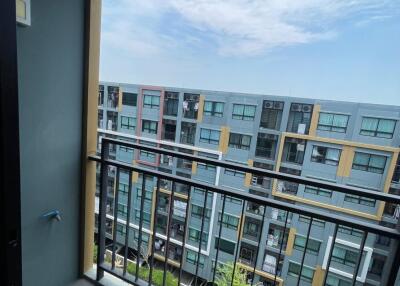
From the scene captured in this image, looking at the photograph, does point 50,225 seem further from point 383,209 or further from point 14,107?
point 383,209

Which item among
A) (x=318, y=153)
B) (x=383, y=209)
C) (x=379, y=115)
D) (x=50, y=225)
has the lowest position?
(x=50, y=225)

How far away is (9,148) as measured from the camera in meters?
0.66

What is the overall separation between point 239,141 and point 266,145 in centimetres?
21

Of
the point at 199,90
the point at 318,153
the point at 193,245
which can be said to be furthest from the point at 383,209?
the point at 193,245

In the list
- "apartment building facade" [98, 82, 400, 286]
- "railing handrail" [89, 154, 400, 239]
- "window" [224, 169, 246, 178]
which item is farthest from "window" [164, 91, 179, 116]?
"window" [224, 169, 246, 178]

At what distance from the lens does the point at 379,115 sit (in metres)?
1.39

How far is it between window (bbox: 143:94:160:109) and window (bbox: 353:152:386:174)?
1439 mm

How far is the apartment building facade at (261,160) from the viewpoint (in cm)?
130

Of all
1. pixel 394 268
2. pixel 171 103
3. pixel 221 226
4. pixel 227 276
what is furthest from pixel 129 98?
pixel 394 268

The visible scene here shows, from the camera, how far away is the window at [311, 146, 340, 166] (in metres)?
1.60

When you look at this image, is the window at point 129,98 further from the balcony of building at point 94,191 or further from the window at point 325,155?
the window at point 325,155

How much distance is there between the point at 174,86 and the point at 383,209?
148cm

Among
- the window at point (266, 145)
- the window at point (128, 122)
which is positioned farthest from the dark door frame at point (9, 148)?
the window at point (266, 145)

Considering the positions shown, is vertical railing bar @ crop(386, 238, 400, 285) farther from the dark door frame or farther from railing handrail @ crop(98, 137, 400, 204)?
the dark door frame
